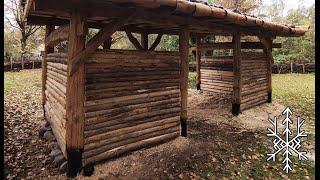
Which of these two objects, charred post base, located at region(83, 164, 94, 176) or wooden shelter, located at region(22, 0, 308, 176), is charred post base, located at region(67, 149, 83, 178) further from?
charred post base, located at region(83, 164, 94, 176)

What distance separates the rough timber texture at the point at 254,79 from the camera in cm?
973

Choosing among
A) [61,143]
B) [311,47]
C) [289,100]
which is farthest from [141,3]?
[311,47]

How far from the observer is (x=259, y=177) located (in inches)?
204

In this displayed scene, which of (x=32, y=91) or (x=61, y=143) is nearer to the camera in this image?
(x=61, y=143)

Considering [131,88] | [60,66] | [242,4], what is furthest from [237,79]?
[242,4]

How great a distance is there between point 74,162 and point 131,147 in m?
1.31

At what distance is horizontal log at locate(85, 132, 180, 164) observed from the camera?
17.8ft

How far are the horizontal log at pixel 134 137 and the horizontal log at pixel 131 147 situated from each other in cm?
6

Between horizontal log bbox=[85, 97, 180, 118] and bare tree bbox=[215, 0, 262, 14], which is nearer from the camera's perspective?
horizontal log bbox=[85, 97, 180, 118]

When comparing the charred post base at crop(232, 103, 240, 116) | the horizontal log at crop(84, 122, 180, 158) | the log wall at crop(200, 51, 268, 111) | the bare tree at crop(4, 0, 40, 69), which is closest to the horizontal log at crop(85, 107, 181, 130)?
the horizontal log at crop(84, 122, 180, 158)

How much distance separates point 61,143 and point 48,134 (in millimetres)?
1345

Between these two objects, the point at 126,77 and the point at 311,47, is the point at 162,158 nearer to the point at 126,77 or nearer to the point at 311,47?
the point at 126,77

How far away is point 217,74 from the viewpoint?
430 inches

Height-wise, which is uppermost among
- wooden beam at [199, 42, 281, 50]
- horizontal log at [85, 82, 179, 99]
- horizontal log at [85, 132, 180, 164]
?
wooden beam at [199, 42, 281, 50]
